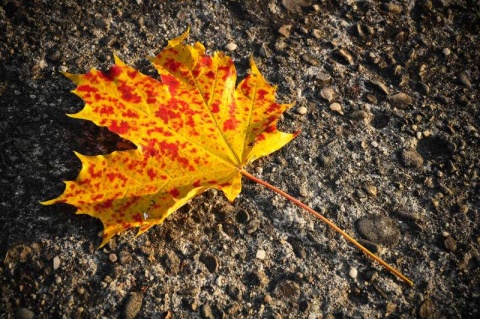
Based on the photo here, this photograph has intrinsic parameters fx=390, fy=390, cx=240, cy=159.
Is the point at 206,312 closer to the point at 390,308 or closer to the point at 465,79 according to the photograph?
the point at 390,308

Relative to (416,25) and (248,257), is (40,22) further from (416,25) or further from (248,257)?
(416,25)

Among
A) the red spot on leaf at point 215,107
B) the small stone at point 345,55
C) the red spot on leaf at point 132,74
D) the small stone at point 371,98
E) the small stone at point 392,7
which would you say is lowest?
the small stone at point 371,98

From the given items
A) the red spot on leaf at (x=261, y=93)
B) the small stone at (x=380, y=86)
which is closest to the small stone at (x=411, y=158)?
the small stone at (x=380, y=86)

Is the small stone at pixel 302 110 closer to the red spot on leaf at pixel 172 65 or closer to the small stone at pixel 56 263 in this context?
the red spot on leaf at pixel 172 65

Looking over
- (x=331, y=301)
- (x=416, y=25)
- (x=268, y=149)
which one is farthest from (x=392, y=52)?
(x=331, y=301)

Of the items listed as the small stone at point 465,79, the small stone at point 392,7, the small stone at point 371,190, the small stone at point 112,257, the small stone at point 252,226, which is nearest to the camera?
the small stone at point 112,257

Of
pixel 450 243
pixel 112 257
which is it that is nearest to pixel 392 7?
pixel 450 243

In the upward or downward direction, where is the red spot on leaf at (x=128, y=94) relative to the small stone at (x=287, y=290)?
upward

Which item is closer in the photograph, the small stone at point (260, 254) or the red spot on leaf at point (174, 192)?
the red spot on leaf at point (174, 192)
